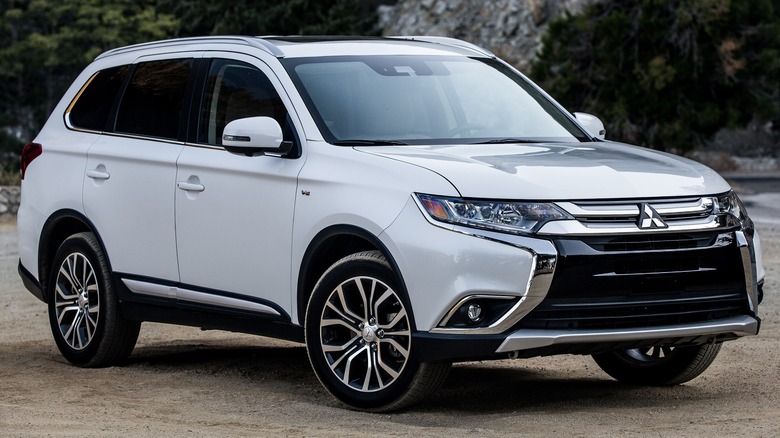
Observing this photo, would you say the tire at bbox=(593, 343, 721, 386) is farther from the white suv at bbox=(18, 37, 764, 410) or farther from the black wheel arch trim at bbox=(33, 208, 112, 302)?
the black wheel arch trim at bbox=(33, 208, 112, 302)

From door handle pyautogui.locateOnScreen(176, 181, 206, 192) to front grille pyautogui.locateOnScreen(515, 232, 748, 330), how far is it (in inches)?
85.1

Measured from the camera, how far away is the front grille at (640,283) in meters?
6.20

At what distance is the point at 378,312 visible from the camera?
21.6 feet

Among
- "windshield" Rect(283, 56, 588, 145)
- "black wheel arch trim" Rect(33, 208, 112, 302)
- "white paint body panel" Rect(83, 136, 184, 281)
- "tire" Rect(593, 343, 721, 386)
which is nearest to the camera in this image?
"windshield" Rect(283, 56, 588, 145)

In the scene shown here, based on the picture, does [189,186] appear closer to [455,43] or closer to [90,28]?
[455,43]

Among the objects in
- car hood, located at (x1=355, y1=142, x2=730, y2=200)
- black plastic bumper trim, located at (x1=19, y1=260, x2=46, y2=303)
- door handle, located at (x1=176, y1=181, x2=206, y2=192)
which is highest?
car hood, located at (x1=355, y1=142, x2=730, y2=200)

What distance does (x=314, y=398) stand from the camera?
736cm

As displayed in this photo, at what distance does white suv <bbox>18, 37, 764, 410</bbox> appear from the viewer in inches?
245

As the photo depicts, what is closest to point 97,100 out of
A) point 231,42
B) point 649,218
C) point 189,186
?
point 231,42

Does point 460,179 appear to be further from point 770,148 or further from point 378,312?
point 770,148

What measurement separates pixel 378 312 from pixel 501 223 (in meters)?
0.76

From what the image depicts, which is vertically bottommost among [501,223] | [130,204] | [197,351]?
[197,351]

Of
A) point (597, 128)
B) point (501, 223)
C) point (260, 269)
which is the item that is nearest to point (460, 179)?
point (501, 223)

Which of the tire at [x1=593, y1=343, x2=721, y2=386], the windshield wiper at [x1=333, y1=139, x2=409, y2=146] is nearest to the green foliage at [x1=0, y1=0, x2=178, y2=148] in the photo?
the tire at [x1=593, y1=343, x2=721, y2=386]
